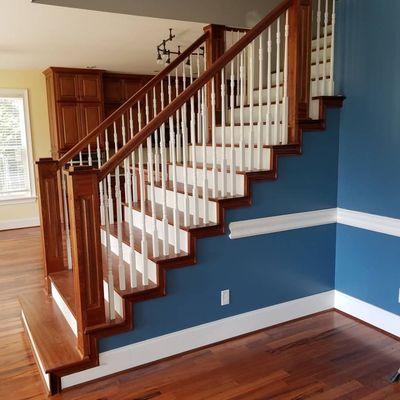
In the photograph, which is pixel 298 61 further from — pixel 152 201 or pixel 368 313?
pixel 368 313

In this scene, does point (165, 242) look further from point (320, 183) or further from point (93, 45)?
point (93, 45)

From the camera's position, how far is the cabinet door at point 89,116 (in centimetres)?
628

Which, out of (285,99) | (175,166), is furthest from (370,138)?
(175,166)

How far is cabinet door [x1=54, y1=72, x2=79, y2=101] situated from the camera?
6043mm

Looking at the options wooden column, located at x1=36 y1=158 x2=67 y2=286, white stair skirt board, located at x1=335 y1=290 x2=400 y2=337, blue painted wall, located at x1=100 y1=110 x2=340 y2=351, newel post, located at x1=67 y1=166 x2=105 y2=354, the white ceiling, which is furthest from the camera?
the white ceiling

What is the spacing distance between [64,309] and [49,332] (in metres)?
0.24

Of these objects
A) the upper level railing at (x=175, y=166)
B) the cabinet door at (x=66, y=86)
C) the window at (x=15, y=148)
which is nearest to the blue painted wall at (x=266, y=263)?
the upper level railing at (x=175, y=166)

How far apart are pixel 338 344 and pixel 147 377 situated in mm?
1323

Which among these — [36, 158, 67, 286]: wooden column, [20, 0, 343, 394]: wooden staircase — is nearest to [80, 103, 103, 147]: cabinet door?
[20, 0, 343, 394]: wooden staircase

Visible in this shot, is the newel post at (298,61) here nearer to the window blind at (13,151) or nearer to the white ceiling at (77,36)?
the white ceiling at (77,36)

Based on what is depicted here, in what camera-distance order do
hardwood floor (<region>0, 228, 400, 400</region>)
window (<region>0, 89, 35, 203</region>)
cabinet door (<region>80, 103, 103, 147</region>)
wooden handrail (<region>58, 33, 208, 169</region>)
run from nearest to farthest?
hardwood floor (<region>0, 228, 400, 400</region>) < wooden handrail (<region>58, 33, 208, 169</region>) < window (<region>0, 89, 35, 203</region>) < cabinet door (<region>80, 103, 103, 147</region>)

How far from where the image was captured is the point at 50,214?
3227mm

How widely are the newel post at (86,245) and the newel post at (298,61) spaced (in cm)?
147

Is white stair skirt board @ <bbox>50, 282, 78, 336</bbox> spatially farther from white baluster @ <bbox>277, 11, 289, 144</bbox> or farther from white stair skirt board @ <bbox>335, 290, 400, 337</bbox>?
white stair skirt board @ <bbox>335, 290, 400, 337</bbox>
